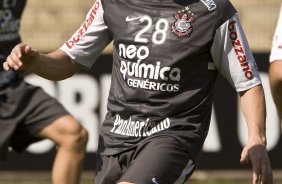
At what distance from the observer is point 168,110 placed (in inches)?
221

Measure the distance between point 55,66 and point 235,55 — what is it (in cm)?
95

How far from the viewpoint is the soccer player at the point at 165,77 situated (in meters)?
5.51

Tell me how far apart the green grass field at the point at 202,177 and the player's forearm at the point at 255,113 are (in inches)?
166

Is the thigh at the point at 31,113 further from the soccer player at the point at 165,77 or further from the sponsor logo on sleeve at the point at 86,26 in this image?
the soccer player at the point at 165,77

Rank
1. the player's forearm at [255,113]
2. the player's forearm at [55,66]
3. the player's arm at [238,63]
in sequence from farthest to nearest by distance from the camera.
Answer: the player's forearm at [55,66]
the player's arm at [238,63]
the player's forearm at [255,113]

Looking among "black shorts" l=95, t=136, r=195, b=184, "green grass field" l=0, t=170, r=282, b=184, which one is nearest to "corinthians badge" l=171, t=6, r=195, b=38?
"black shorts" l=95, t=136, r=195, b=184

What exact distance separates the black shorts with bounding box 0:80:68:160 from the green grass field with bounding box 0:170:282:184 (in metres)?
1.89

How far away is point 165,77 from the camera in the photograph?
223 inches

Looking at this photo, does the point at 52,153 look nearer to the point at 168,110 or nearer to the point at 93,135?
the point at 93,135

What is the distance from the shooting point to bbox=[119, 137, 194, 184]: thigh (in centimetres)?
538

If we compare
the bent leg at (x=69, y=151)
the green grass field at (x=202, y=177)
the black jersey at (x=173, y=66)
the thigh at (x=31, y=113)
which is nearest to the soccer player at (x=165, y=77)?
the black jersey at (x=173, y=66)

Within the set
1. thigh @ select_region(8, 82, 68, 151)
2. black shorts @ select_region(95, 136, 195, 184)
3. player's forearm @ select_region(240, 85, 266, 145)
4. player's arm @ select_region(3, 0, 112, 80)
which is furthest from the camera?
thigh @ select_region(8, 82, 68, 151)

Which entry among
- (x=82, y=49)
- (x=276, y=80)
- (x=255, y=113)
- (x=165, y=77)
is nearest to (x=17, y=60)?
(x=82, y=49)

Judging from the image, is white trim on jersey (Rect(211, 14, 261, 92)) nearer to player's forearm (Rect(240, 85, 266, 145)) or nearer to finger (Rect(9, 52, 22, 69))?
player's forearm (Rect(240, 85, 266, 145))
